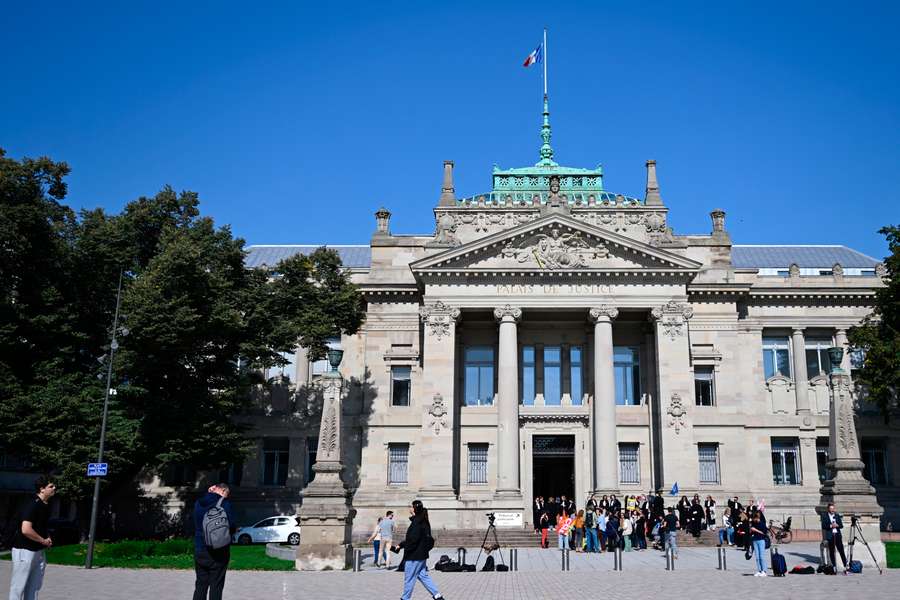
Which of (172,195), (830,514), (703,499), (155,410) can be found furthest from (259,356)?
(830,514)

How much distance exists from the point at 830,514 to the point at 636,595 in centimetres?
869

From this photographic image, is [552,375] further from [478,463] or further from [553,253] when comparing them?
[553,253]

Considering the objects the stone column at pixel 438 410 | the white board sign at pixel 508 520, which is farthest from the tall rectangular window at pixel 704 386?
the stone column at pixel 438 410

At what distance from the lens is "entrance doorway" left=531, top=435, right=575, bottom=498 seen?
46.8 m

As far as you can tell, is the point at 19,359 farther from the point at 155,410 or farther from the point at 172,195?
the point at 172,195

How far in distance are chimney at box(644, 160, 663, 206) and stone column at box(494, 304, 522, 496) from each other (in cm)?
1067

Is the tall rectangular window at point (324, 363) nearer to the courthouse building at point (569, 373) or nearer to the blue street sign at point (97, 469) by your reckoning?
the courthouse building at point (569, 373)

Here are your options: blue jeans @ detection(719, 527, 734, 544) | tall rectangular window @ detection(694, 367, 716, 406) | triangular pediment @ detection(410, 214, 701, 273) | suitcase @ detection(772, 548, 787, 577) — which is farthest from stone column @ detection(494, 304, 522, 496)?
suitcase @ detection(772, 548, 787, 577)

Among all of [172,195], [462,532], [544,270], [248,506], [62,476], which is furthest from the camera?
[248,506]

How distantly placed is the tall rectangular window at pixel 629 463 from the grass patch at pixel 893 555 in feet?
47.0

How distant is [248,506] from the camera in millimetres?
48188

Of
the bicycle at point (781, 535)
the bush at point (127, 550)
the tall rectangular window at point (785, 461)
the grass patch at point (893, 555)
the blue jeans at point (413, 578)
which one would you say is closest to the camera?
the blue jeans at point (413, 578)

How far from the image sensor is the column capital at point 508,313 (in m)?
44.4

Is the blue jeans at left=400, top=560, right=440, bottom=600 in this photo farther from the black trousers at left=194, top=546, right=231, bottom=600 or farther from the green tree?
the green tree
